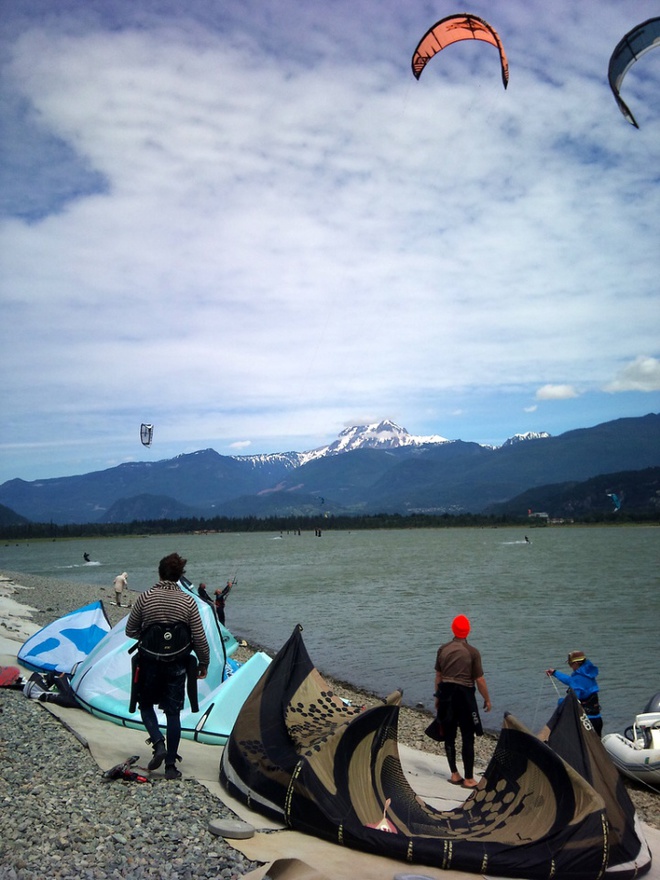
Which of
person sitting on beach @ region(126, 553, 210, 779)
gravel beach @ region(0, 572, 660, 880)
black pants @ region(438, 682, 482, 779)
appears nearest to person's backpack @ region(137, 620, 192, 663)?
person sitting on beach @ region(126, 553, 210, 779)

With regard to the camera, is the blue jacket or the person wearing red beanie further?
the blue jacket

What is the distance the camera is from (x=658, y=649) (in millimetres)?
21828

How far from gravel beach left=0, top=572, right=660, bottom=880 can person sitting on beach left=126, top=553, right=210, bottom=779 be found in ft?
1.34

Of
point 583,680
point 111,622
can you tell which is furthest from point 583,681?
point 111,622

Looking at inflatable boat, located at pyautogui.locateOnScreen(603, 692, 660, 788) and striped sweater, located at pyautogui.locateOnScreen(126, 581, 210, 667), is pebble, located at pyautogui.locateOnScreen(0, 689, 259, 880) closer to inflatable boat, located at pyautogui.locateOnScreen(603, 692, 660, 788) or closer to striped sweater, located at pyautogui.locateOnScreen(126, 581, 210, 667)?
striped sweater, located at pyautogui.locateOnScreen(126, 581, 210, 667)

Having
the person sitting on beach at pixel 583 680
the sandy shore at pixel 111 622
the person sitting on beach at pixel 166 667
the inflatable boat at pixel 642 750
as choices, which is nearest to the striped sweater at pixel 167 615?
the person sitting on beach at pixel 166 667

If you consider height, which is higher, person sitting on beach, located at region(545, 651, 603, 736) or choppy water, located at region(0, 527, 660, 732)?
person sitting on beach, located at region(545, 651, 603, 736)

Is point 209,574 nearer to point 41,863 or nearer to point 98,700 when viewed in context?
point 98,700

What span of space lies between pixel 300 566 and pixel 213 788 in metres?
62.9

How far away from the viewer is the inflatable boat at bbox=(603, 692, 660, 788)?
10.2 meters

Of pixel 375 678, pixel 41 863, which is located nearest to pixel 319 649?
pixel 375 678

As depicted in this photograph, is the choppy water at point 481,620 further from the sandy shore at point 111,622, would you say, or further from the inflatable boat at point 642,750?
the inflatable boat at point 642,750

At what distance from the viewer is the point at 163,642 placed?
638 centimetres

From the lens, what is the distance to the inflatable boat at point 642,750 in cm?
1018
